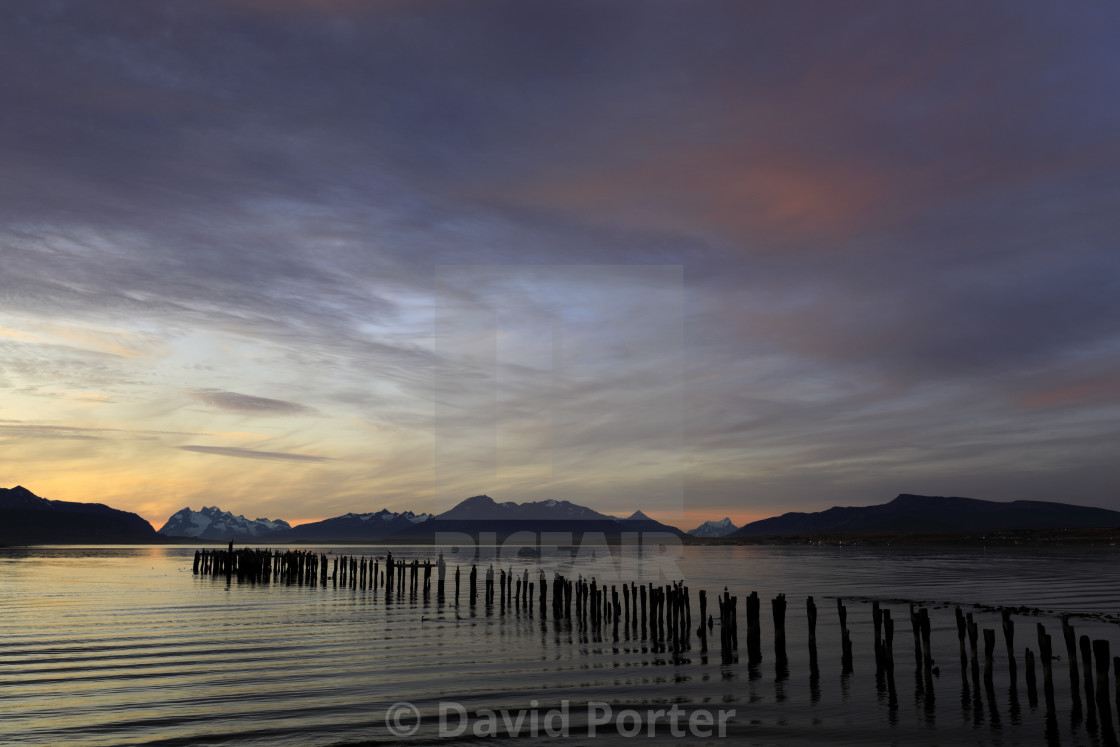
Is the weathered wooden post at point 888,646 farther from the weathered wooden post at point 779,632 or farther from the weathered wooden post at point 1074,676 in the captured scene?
the weathered wooden post at point 1074,676

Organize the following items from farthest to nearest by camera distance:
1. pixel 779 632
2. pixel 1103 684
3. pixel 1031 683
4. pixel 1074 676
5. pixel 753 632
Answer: pixel 753 632
pixel 779 632
pixel 1031 683
pixel 1074 676
pixel 1103 684

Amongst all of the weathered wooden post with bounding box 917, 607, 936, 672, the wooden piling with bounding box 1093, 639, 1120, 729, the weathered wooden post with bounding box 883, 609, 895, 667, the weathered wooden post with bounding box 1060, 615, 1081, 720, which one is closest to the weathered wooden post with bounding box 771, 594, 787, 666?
the weathered wooden post with bounding box 883, 609, 895, 667

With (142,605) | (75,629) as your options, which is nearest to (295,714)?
(75,629)

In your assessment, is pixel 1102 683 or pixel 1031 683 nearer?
pixel 1102 683

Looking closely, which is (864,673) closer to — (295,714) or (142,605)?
(295,714)

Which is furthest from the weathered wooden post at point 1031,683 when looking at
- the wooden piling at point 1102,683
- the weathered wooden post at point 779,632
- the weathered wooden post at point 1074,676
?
the weathered wooden post at point 779,632

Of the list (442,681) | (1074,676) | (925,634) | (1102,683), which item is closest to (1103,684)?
(1102,683)

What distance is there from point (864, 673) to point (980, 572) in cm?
5790

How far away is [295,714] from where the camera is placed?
15.8 metres

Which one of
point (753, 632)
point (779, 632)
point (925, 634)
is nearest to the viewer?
point (925, 634)

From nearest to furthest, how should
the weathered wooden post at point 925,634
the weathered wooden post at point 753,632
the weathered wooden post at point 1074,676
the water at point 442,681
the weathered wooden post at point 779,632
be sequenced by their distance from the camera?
1. the water at point 442,681
2. the weathered wooden post at point 1074,676
3. the weathered wooden post at point 925,634
4. the weathered wooden post at point 779,632
5. the weathered wooden post at point 753,632

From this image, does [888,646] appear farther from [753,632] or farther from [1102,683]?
[1102,683]

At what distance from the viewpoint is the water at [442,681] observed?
587 inches

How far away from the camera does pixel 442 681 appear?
770 inches
